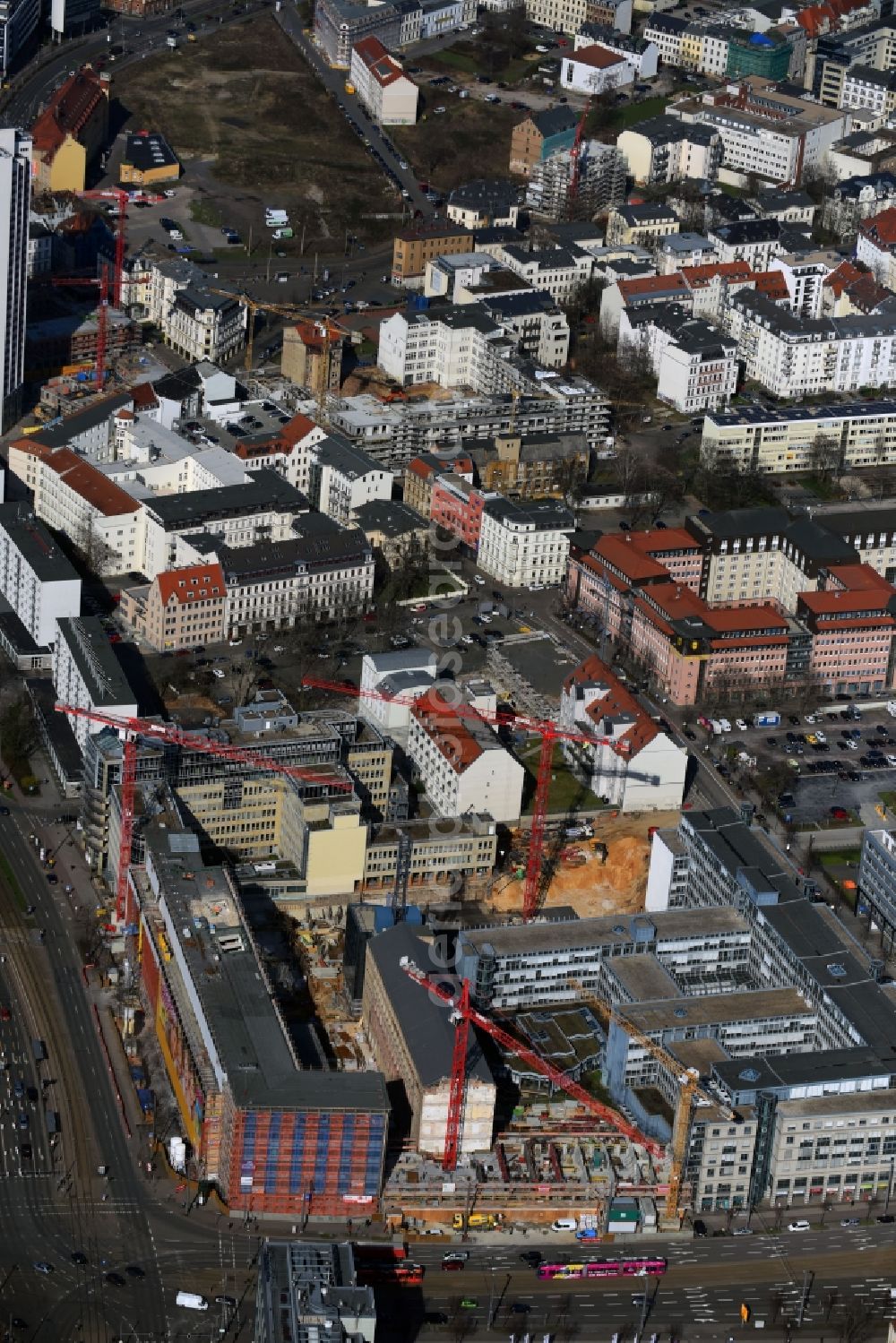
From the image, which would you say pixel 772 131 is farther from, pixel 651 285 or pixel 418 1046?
pixel 418 1046

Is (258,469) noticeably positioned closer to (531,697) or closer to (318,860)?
(531,697)

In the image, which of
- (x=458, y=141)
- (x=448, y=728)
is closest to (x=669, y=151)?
(x=458, y=141)

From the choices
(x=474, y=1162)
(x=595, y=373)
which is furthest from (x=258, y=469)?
(x=474, y=1162)

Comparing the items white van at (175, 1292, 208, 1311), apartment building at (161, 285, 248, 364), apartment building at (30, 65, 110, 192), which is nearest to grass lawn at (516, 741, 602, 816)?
white van at (175, 1292, 208, 1311)

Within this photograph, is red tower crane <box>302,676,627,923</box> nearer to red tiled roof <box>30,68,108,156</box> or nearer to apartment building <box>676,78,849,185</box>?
red tiled roof <box>30,68,108,156</box>

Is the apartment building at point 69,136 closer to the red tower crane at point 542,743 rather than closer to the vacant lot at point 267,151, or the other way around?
the vacant lot at point 267,151

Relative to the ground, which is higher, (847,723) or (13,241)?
(13,241)

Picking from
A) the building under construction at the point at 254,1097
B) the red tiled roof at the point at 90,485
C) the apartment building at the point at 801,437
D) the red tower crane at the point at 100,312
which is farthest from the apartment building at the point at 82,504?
the building under construction at the point at 254,1097

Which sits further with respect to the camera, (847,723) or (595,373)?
(595,373)
